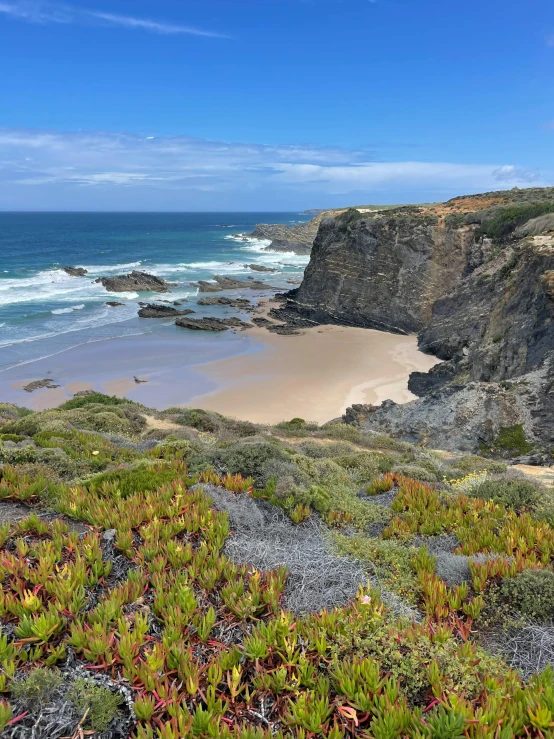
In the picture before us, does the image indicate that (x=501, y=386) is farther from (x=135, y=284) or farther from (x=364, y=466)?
(x=135, y=284)

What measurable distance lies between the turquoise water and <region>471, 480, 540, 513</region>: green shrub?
2928cm

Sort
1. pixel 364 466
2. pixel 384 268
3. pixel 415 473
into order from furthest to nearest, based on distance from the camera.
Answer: pixel 384 268, pixel 364 466, pixel 415 473

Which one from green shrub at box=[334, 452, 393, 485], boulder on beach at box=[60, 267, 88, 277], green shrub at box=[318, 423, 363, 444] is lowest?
green shrub at box=[318, 423, 363, 444]

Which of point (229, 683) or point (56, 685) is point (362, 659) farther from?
point (56, 685)

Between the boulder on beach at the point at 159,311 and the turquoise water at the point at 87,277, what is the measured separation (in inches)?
44.0

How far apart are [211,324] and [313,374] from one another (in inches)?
601

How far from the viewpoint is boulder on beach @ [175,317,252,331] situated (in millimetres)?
41228

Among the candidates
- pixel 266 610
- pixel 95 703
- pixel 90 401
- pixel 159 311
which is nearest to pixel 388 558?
pixel 266 610

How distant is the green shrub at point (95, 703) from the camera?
2922 mm

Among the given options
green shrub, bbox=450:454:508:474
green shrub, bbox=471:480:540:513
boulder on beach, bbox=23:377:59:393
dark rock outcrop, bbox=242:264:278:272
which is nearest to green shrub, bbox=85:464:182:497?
green shrub, bbox=471:480:540:513

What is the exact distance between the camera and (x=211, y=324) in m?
41.9

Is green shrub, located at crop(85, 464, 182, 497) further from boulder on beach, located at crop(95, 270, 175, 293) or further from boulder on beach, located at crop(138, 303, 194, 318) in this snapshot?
boulder on beach, located at crop(95, 270, 175, 293)

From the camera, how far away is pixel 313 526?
5902mm

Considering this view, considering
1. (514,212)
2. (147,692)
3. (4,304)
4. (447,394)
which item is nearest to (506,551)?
(147,692)
